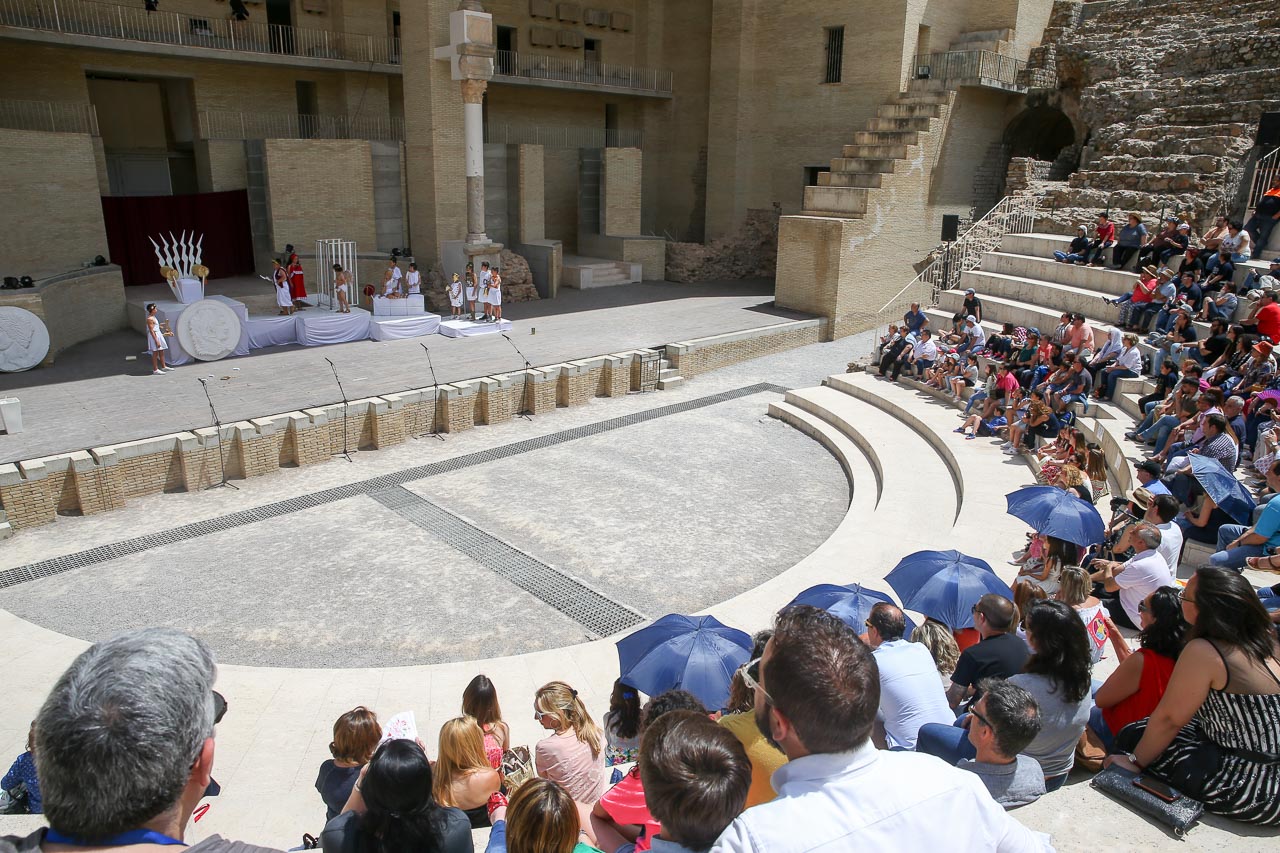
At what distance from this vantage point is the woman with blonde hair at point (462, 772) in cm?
449

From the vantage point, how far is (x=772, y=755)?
3.49 meters

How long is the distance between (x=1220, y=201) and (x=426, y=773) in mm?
21768

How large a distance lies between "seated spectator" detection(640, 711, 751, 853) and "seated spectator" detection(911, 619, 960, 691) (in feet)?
10.9

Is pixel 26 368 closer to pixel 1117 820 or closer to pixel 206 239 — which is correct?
pixel 206 239

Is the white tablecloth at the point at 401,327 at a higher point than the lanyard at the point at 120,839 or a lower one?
lower

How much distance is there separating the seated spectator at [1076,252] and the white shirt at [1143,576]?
14.4 metres

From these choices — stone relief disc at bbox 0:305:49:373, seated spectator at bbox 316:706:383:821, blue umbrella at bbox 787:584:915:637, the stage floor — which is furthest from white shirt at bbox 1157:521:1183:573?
stone relief disc at bbox 0:305:49:373

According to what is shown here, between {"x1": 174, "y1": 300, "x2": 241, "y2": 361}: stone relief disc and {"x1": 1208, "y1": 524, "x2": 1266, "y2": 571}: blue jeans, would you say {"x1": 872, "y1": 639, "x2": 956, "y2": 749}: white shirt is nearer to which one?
{"x1": 1208, "y1": 524, "x2": 1266, "y2": 571}: blue jeans

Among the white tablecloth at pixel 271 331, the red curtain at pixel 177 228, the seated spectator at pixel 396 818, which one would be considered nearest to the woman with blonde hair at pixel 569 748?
the seated spectator at pixel 396 818

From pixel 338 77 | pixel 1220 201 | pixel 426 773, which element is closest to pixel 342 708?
pixel 426 773

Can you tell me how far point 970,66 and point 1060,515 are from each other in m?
20.6

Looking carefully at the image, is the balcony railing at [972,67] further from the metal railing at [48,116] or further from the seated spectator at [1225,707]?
the seated spectator at [1225,707]

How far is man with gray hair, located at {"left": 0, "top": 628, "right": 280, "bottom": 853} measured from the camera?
191 cm

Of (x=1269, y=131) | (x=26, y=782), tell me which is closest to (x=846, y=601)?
(x=26, y=782)
